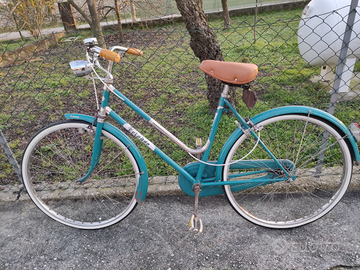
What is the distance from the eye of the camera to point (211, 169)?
2.10m

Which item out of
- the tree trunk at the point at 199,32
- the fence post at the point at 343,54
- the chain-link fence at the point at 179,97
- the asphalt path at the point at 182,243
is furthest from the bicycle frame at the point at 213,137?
the tree trunk at the point at 199,32

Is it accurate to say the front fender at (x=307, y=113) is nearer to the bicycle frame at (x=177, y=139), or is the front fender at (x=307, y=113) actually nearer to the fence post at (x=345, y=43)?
the bicycle frame at (x=177, y=139)

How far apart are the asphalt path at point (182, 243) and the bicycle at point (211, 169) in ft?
0.36

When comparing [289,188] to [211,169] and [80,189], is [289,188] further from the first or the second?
[80,189]

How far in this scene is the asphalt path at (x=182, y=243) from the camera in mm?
2000

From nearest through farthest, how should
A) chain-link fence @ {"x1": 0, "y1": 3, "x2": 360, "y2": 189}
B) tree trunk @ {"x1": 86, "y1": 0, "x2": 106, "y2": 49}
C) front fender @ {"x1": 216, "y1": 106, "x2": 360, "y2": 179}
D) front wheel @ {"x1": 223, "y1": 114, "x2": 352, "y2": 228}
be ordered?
front fender @ {"x1": 216, "y1": 106, "x2": 360, "y2": 179} < front wheel @ {"x1": 223, "y1": 114, "x2": 352, "y2": 228} < chain-link fence @ {"x1": 0, "y1": 3, "x2": 360, "y2": 189} < tree trunk @ {"x1": 86, "y1": 0, "x2": 106, "y2": 49}

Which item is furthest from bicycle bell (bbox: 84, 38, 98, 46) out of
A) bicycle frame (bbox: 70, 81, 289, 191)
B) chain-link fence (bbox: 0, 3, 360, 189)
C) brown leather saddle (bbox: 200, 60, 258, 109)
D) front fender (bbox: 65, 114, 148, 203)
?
chain-link fence (bbox: 0, 3, 360, 189)

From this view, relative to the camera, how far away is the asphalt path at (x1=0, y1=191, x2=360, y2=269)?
6.56 ft

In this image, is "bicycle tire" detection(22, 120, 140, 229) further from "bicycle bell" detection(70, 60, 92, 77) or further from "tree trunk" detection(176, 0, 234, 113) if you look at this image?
"tree trunk" detection(176, 0, 234, 113)

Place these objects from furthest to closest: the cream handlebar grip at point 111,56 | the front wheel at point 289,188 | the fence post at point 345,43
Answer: the front wheel at point 289,188
the fence post at point 345,43
the cream handlebar grip at point 111,56

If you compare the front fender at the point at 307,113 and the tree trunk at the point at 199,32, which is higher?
the tree trunk at the point at 199,32

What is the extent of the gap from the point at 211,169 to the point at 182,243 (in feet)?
2.07

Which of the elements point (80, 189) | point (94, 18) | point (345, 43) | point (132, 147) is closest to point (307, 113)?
point (345, 43)

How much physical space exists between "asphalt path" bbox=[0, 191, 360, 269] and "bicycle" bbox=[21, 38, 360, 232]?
111 mm
